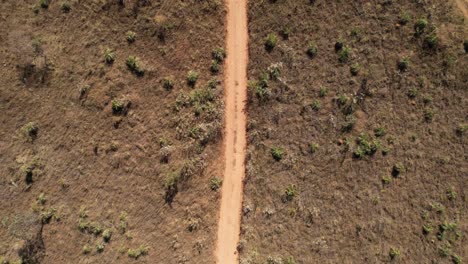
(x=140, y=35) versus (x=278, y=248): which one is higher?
(x=140, y=35)

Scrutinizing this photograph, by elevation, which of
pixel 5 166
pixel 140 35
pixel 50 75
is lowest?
pixel 5 166

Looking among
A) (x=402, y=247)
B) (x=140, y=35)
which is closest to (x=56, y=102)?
(x=140, y=35)

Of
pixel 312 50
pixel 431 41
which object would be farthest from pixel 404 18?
pixel 312 50

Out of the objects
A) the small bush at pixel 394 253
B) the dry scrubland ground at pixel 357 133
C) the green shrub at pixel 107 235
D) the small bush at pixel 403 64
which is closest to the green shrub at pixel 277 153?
the dry scrubland ground at pixel 357 133

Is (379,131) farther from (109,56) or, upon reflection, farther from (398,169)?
(109,56)

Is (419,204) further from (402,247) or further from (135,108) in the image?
(135,108)
